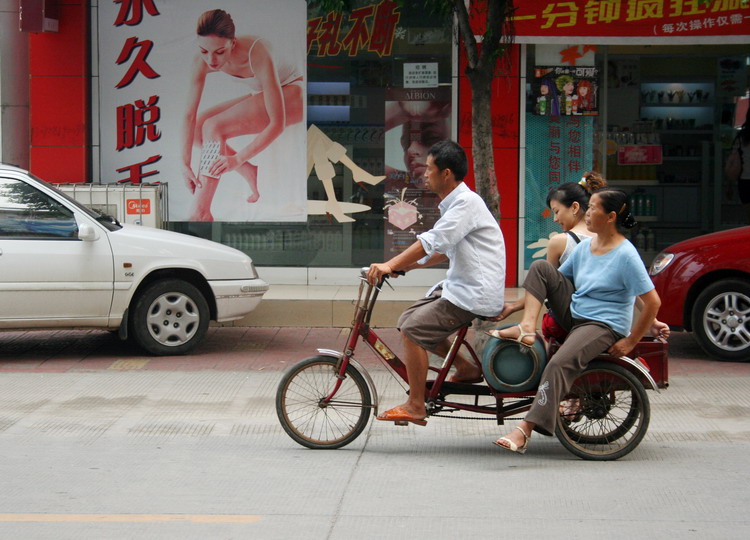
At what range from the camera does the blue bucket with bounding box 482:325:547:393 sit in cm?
604

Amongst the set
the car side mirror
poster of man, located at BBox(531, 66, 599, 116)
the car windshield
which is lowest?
the car side mirror

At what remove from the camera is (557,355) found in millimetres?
5965

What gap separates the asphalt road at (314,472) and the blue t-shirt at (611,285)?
0.89m

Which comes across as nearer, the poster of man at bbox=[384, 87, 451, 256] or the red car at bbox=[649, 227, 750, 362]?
the red car at bbox=[649, 227, 750, 362]

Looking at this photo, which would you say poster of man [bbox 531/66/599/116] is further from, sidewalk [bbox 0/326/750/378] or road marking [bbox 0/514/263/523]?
road marking [bbox 0/514/263/523]

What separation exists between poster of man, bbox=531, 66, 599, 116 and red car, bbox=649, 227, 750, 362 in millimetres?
4202

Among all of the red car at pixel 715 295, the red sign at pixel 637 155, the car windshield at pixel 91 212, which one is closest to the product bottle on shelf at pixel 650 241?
the red sign at pixel 637 155

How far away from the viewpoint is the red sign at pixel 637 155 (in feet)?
50.6

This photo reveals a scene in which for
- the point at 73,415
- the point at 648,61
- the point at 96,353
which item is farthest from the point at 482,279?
the point at 648,61

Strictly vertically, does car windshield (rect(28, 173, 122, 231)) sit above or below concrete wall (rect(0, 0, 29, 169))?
below

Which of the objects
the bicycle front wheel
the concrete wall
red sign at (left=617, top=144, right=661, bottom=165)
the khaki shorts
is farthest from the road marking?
red sign at (left=617, top=144, right=661, bottom=165)

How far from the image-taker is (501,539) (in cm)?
476

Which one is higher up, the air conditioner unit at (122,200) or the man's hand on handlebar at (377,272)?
the air conditioner unit at (122,200)

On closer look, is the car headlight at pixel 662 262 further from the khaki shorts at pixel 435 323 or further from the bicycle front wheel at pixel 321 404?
the bicycle front wheel at pixel 321 404
